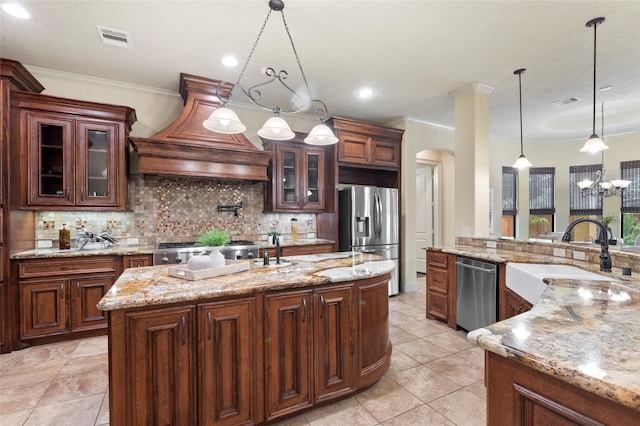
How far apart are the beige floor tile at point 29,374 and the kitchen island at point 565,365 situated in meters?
3.20

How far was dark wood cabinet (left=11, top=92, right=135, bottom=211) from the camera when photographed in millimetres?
3014

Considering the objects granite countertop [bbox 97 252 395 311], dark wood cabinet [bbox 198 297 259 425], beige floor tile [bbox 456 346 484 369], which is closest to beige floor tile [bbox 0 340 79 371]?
granite countertop [bbox 97 252 395 311]

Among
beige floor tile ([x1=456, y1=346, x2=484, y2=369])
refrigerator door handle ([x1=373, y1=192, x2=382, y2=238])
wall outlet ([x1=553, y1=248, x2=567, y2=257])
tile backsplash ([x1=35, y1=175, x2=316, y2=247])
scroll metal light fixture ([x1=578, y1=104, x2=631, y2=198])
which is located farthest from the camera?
scroll metal light fixture ([x1=578, y1=104, x2=631, y2=198])

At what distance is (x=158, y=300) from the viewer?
1.46 metres

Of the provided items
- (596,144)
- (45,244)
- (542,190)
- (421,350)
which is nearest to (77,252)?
(45,244)

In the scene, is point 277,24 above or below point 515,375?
above

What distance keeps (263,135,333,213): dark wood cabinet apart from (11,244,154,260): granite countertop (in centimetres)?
170

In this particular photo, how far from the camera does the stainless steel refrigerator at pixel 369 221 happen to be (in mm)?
4406

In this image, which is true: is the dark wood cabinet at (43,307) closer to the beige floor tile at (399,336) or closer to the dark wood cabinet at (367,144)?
the beige floor tile at (399,336)

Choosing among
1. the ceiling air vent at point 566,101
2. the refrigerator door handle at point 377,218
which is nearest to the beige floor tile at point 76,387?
the refrigerator door handle at point 377,218

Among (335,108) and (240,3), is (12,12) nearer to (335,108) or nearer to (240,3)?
(240,3)

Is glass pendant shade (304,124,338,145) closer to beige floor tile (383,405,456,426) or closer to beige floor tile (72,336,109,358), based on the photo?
beige floor tile (383,405,456,426)

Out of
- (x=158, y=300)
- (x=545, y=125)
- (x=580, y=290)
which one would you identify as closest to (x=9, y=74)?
(x=158, y=300)

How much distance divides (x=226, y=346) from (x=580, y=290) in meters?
1.94
